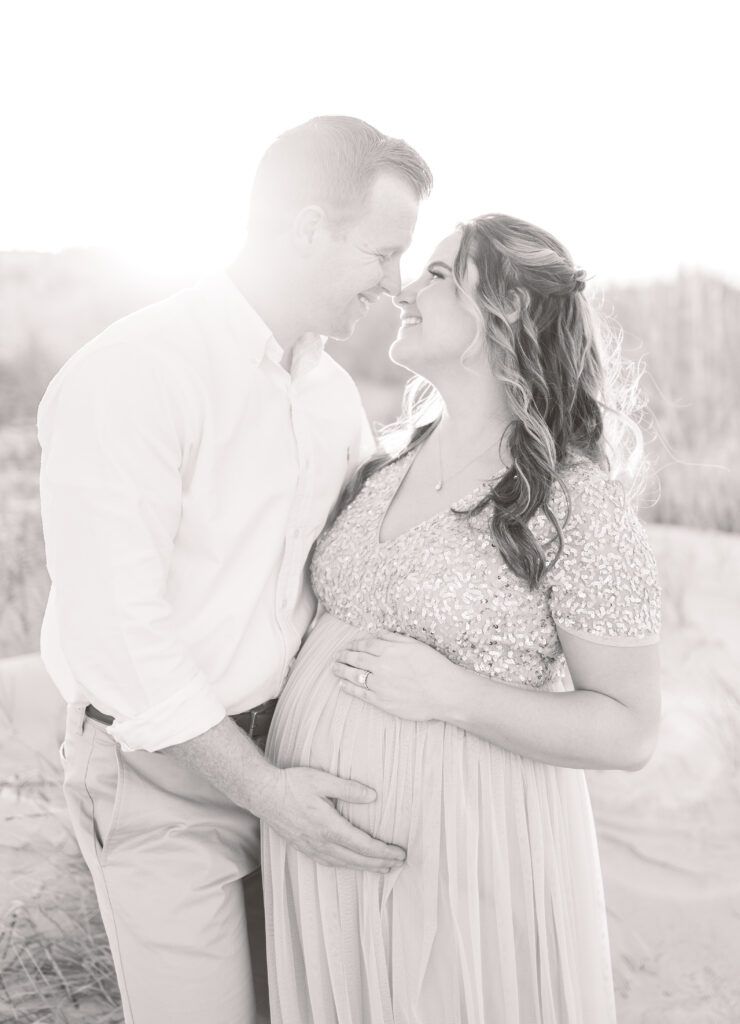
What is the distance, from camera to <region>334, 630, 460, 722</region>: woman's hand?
2.02 m

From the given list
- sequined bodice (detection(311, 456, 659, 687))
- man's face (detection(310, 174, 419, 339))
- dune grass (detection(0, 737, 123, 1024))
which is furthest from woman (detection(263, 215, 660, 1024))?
dune grass (detection(0, 737, 123, 1024))

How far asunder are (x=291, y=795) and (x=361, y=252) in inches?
48.7

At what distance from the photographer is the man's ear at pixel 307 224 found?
7.11 ft

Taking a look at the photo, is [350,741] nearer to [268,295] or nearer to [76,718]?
[76,718]

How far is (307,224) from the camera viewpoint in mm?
2170

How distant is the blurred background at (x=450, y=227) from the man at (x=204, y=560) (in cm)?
23

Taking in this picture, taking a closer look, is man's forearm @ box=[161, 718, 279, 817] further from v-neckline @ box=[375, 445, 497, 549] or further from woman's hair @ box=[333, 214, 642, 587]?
woman's hair @ box=[333, 214, 642, 587]

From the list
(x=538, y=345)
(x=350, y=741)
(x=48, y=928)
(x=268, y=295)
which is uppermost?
(x=268, y=295)

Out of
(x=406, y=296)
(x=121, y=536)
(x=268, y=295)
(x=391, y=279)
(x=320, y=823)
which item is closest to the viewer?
(x=121, y=536)

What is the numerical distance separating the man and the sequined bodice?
0.80 feet

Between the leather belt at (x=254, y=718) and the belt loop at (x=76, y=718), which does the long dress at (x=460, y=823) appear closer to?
the leather belt at (x=254, y=718)

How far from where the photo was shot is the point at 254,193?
225 cm

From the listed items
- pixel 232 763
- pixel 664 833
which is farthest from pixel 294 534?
pixel 664 833

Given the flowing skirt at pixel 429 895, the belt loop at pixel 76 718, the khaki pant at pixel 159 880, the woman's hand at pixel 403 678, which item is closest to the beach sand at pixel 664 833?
the khaki pant at pixel 159 880
